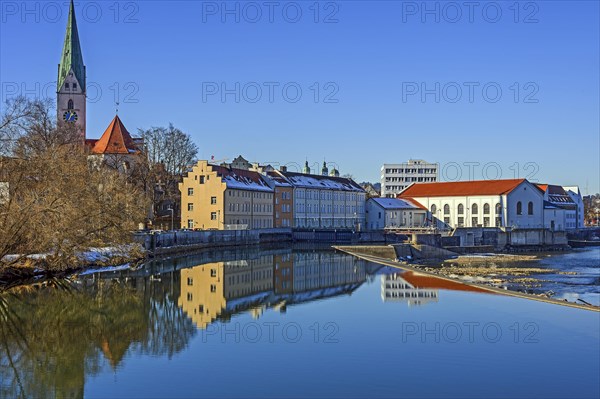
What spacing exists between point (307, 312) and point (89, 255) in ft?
73.4

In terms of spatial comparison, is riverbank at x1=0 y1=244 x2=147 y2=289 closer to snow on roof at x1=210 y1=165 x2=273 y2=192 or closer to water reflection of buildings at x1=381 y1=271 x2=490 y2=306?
water reflection of buildings at x1=381 y1=271 x2=490 y2=306

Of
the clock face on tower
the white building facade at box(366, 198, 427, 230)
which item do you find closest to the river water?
the white building facade at box(366, 198, 427, 230)

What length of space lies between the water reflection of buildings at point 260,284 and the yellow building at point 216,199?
67.7 feet

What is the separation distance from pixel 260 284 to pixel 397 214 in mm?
64536

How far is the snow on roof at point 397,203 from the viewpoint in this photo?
10362 centimetres

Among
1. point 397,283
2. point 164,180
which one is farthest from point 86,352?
point 164,180

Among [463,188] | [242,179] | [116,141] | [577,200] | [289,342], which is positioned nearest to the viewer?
[289,342]

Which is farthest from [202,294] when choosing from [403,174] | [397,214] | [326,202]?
[403,174]

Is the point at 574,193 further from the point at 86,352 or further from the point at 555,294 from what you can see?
the point at 86,352

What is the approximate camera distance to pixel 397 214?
339ft

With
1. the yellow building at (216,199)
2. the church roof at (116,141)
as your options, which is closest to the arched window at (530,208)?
Answer: the yellow building at (216,199)

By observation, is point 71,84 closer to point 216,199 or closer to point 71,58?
point 71,58

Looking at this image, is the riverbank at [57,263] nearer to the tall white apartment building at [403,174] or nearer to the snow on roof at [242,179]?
the snow on roof at [242,179]

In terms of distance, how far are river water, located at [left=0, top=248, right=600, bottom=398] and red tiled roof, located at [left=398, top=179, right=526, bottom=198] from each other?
6120 centimetres
